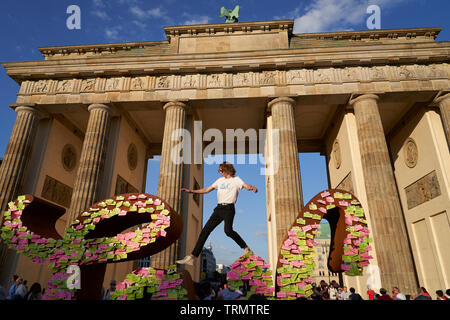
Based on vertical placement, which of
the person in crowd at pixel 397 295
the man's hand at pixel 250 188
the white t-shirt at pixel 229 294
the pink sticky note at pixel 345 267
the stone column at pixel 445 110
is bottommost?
the person in crowd at pixel 397 295

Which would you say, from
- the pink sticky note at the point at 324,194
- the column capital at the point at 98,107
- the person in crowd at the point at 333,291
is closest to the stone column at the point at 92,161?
the column capital at the point at 98,107

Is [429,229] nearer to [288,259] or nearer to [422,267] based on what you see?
[422,267]

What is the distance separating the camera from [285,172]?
1438 centimetres

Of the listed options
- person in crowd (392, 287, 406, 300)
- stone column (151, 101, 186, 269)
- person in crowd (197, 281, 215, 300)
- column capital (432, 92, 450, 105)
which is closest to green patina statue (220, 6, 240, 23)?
stone column (151, 101, 186, 269)

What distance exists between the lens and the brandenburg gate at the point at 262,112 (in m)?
14.7

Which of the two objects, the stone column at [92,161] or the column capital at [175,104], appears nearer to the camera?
the stone column at [92,161]

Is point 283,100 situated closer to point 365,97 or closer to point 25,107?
Answer: point 365,97

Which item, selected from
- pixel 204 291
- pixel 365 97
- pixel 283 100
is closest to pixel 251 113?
pixel 283 100

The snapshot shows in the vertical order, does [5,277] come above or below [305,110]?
below

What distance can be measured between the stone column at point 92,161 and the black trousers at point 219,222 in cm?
1111

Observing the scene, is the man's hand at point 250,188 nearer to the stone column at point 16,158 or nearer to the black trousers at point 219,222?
the black trousers at point 219,222

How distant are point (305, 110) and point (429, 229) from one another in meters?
10.2

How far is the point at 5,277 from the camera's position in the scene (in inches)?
566
